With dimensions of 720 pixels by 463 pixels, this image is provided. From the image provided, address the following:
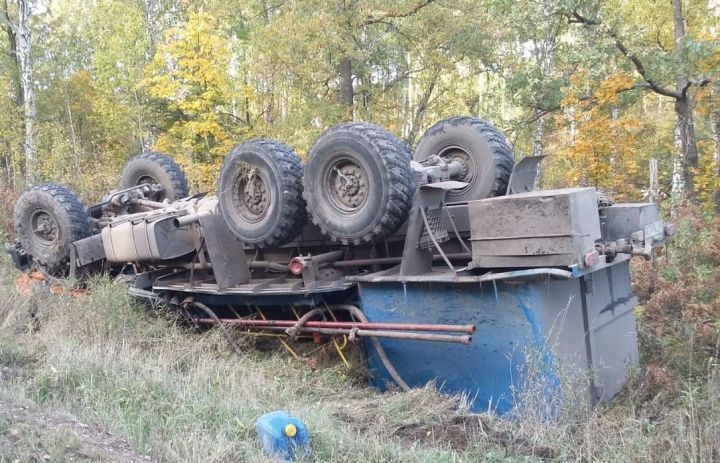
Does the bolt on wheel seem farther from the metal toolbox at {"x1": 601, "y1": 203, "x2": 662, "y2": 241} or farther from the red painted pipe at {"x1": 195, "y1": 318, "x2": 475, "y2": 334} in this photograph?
the metal toolbox at {"x1": 601, "y1": 203, "x2": 662, "y2": 241}

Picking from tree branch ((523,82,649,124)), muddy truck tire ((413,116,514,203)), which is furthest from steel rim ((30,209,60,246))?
tree branch ((523,82,649,124))

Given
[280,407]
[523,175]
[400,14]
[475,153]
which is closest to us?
[280,407]

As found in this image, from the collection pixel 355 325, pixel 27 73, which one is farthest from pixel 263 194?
pixel 27 73

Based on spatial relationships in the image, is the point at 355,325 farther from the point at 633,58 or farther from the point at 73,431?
the point at 633,58

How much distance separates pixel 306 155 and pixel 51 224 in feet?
10.3

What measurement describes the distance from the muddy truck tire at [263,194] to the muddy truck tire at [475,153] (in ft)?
4.53

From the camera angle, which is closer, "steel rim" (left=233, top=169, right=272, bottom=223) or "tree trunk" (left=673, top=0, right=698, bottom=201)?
"steel rim" (left=233, top=169, right=272, bottom=223)

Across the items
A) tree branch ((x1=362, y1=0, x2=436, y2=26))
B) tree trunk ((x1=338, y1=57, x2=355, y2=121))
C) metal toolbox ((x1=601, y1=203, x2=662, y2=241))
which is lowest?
metal toolbox ((x1=601, y1=203, x2=662, y2=241))

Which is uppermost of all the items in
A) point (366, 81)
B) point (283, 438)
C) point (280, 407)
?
point (366, 81)

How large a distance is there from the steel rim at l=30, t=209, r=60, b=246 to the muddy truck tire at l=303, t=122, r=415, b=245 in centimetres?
390

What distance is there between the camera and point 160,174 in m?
8.42

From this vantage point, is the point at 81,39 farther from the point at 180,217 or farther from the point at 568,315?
the point at 568,315

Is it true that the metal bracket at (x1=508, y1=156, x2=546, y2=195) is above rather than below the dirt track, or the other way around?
above

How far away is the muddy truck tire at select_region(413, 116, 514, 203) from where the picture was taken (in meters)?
5.63
